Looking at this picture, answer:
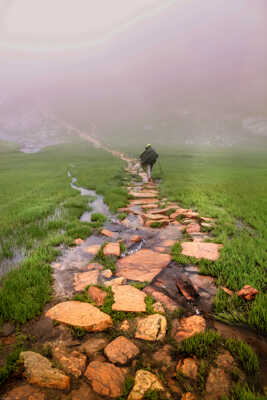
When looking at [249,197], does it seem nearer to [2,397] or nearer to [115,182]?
[115,182]

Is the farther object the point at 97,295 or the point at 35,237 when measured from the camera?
the point at 35,237

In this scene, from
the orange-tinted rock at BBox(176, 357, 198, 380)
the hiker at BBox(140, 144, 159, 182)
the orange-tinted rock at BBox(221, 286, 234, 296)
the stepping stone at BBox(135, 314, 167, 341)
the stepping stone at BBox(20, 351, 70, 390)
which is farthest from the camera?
the hiker at BBox(140, 144, 159, 182)

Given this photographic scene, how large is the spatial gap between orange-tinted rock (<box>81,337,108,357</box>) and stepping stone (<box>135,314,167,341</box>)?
481 mm

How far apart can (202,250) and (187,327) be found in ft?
8.35

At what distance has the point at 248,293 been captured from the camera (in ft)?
10.7

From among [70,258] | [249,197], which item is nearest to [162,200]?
[249,197]

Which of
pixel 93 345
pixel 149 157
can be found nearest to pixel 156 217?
pixel 93 345

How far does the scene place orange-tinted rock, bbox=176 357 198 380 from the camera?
212 centimetres

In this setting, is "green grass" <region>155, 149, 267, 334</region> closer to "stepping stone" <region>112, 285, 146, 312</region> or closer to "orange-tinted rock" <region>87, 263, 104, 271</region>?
"stepping stone" <region>112, 285, 146, 312</region>

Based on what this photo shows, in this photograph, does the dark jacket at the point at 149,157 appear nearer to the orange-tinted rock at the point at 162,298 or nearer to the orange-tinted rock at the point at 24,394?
the orange-tinted rock at the point at 162,298

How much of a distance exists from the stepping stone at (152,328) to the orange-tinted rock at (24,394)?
4.13 ft

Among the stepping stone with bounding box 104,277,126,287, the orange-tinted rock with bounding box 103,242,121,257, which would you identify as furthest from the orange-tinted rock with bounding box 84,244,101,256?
the stepping stone with bounding box 104,277,126,287

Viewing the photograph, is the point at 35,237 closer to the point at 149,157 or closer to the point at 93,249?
the point at 93,249

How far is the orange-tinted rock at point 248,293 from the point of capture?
3.22 meters
